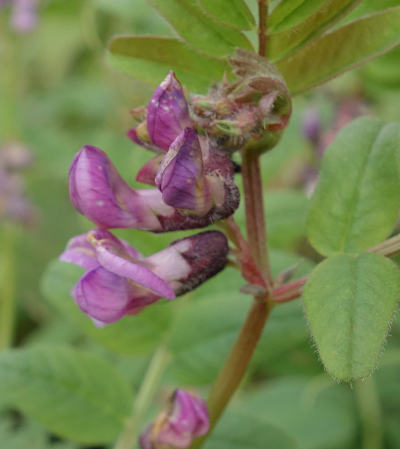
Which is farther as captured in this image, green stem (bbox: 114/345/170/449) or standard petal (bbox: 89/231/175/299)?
green stem (bbox: 114/345/170/449)

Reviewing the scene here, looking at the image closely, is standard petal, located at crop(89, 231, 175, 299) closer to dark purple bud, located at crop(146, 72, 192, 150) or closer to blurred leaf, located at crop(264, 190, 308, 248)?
dark purple bud, located at crop(146, 72, 192, 150)

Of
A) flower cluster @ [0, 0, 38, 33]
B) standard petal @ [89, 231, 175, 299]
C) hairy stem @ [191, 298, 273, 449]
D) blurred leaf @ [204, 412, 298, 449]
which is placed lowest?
blurred leaf @ [204, 412, 298, 449]

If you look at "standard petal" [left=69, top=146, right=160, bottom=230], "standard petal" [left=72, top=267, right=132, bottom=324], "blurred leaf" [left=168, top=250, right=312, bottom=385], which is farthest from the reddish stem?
"blurred leaf" [left=168, top=250, right=312, bottom=385]

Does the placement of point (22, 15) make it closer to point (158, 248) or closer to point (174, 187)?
point (158, 248)

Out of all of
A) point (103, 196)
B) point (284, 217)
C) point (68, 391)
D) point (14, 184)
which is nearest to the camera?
point (103, 196)

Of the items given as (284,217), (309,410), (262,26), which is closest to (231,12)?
(262,26)

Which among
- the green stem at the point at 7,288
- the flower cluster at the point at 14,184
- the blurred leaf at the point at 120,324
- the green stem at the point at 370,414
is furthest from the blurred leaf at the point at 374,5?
the flower cluster at the point at 14,184
